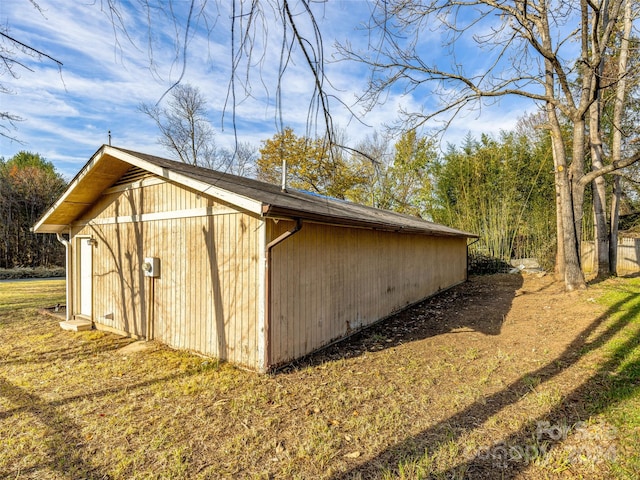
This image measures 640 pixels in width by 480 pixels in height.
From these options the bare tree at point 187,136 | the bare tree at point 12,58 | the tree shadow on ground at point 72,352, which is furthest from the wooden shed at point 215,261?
the bare tree at point 187,136

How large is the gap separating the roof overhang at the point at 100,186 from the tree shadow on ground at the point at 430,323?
2.44 meters

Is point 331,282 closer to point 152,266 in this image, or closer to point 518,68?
point 152,266

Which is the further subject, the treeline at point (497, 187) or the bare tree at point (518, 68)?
the treeline at point (497, 187)

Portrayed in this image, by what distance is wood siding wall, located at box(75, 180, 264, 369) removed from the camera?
453cm

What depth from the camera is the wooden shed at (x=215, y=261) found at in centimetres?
444

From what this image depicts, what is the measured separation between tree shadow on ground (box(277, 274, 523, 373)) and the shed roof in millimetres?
2037

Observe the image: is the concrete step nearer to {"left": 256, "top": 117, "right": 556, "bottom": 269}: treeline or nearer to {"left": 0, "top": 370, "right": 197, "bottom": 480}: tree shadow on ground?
{"left": 0, "top": 370, "right": 197, "bottom": 480}: tree shadow on ground

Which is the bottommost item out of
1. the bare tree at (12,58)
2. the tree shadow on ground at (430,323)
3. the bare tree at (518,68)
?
the tree shadow on ground at (430,323)

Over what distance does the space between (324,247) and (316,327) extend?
1.27 m

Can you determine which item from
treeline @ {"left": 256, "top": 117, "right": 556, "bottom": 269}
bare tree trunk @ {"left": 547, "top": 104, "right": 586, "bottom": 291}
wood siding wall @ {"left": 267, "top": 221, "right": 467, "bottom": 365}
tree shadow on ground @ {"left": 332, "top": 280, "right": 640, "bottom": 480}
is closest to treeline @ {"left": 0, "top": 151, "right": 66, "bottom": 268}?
treeline @ {"left": 256, "top": 117, "right": 556, "bottom": 269}

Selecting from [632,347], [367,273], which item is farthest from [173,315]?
[632,347]

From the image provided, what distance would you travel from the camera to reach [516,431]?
2.90 meters

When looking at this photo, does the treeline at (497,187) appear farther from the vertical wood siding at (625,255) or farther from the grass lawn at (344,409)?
the grass lawn at (344,409)

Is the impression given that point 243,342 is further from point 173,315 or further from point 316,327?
point 173,315
